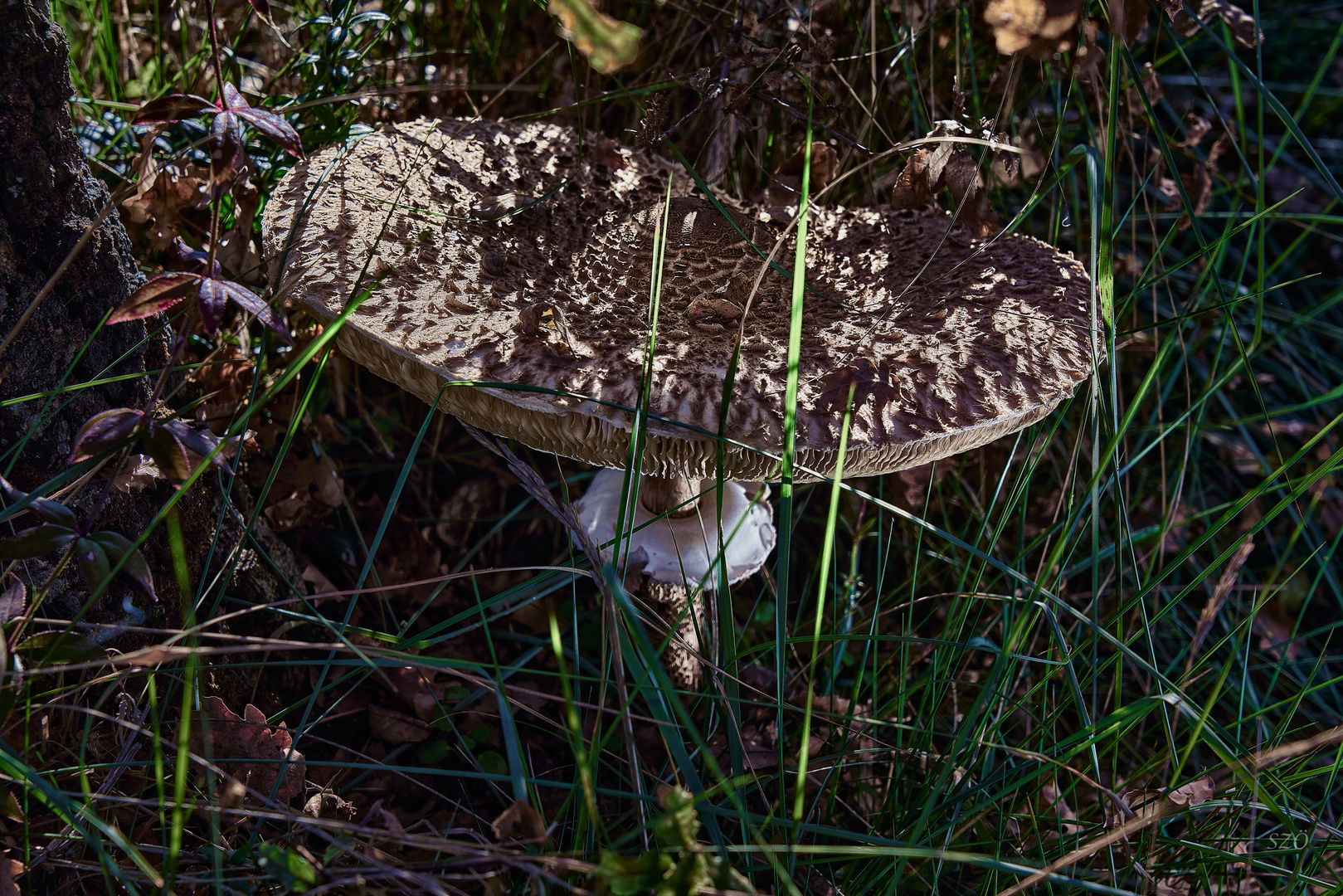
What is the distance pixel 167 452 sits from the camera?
47.6 inches

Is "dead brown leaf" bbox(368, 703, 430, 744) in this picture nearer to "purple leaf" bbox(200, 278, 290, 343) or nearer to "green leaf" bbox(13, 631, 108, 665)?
"green leaf" bbox(13, 631, 108, 665)

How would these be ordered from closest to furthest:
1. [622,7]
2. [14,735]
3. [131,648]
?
[14,735] → [131,648] → [622,7]

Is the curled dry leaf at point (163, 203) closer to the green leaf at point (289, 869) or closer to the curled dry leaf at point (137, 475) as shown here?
the curled dry leaf at point (137, 475)

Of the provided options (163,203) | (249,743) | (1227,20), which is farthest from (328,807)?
(1227,20)

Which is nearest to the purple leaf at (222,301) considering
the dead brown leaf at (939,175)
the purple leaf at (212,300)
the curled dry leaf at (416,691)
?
the purple leaf at (212,300)

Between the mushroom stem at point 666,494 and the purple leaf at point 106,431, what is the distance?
1126 millimetres

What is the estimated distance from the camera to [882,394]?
1.34 meters

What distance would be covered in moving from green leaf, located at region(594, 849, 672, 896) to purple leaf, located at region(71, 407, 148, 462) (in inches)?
35.4

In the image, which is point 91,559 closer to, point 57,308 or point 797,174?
point 57,308

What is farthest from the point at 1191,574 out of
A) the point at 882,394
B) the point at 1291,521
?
the point at 882,394

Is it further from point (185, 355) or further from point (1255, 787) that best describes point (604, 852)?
point (185, 355)

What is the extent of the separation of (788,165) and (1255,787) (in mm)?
1513

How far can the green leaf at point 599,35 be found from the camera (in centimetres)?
101

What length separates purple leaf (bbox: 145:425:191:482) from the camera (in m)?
1.21
